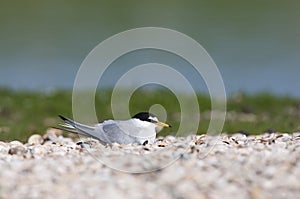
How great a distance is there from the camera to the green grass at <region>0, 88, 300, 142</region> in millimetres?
17453

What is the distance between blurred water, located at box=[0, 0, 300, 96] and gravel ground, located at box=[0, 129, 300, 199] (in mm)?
13673

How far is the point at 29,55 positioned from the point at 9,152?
860 inches

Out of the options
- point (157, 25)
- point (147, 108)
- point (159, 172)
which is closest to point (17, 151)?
point (159, 172)

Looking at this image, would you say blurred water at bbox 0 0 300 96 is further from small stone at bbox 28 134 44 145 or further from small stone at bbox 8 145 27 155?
small stone at bbox 8 145 27 155

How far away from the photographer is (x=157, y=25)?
3550cm

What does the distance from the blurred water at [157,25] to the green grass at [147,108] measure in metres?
2.51

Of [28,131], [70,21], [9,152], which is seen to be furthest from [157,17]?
[9,152]

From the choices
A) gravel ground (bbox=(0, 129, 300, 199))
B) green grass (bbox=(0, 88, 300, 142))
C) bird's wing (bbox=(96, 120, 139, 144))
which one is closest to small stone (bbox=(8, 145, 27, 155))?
gravel ground (bbox=(0, 129, 300, 199))

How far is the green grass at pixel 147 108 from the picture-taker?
1745 cm

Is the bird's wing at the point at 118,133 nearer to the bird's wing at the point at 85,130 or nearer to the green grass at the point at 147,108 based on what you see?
the bird's wing at the point at 85,130

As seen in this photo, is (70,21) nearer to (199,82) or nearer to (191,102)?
(199,82)

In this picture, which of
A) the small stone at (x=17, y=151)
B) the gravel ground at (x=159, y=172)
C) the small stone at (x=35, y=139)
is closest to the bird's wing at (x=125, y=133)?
the gravel ground at (x=159, y=172)

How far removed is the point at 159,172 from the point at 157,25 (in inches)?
1038

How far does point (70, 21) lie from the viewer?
38.5 metres
